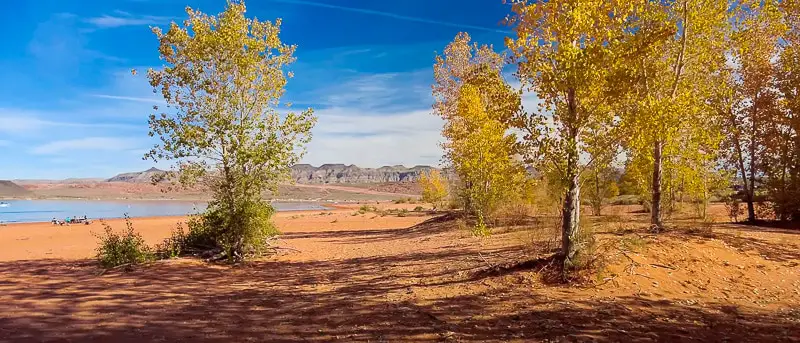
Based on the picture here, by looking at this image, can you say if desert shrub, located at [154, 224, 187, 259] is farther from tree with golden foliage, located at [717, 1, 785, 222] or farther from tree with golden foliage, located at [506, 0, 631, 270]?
Result: tree with golden foliage, located at [717, 1, 785, 222]

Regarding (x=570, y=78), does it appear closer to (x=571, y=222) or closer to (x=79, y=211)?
(x=571, y=222)

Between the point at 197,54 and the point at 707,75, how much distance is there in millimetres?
14174

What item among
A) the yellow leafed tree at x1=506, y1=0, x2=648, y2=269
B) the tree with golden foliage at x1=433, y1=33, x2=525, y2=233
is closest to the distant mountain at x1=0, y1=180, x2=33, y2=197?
the tree with golden foliage at x1=433, y1=33, x2=525, y2=233

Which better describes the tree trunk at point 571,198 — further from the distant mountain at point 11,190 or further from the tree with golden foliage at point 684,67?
the distant mountain at point 11,190

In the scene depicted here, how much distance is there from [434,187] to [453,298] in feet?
123

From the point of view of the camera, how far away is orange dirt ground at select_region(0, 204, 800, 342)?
6508 mm

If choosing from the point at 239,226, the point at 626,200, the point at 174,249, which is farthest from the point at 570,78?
the point at 626,200

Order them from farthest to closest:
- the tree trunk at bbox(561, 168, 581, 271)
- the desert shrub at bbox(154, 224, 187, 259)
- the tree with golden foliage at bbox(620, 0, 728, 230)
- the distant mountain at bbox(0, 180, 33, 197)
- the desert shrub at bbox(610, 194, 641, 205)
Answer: the distant mountain at bbox(0, 180, 33, 197) → the desert shrub at bbox(610, 194, 641, 205) → the desert shrub at bbox(154, 224, 187, 259) → the tree with golden foliage at bbox(620, 0, 728, 230) → the tree trunk at bbox(561, 168, 581, 271)

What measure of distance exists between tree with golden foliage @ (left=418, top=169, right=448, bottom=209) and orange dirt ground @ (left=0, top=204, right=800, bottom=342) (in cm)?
3072

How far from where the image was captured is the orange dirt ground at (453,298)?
6.51 metres

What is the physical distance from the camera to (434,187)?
45594 mm

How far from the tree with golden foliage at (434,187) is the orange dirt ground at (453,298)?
30723 millimetres

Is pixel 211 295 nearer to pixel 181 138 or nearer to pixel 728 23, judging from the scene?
pixel 181 138

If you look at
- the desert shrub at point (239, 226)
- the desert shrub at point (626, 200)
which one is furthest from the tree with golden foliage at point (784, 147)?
the desert shrub at point (626, 200)
